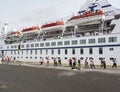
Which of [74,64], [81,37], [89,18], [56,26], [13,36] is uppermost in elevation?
[89,18]

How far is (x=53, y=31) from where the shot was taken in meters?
47.2

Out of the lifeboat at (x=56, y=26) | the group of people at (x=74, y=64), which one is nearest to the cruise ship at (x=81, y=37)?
the lifeboat at (x=56, y=26)

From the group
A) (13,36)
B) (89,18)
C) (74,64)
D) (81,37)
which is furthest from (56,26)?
(13,36)

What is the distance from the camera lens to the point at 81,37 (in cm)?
3781

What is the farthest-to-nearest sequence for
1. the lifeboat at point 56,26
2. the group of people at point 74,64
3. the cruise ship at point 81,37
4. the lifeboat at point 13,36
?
the lifeboat at point 13,36 → the lifeboat at point 56,26 → the cruise ship at point 81,37 → the group of people at point 74,64

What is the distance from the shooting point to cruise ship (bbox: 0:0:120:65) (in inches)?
1319

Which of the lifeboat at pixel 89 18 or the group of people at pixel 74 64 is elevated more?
the lifeboat at pixel 89 18

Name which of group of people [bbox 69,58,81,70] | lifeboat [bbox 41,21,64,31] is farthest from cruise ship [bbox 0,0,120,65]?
group of people [bbox 69,58,81,70]

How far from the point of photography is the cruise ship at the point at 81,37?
3350 cm

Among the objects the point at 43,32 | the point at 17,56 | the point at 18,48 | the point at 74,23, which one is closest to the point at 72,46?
the point at 74,23

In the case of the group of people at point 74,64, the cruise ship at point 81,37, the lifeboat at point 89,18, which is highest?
the lifeboat at point 89,18

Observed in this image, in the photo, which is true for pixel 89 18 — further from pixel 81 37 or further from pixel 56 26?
pixel 56 26

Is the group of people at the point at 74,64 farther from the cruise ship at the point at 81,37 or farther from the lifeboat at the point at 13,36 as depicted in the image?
the lifeboat at the point at 13,36

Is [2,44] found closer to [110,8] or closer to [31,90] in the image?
[110,8]
